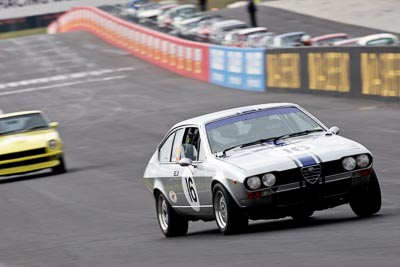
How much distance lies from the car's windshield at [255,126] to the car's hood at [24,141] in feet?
36.9

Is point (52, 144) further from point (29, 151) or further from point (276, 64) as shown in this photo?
point (276, 64)

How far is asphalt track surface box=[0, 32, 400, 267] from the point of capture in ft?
28.8

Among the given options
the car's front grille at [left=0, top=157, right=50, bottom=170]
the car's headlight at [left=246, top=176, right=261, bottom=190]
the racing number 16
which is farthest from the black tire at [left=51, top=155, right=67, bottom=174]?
the car's headlight at [left=246, top=176, right=261, bottom=190]

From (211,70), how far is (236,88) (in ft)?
9.73

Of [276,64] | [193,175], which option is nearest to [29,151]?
[193,175]

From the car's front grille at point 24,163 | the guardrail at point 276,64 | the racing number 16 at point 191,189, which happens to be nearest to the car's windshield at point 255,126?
the racing number 16 at point 191,189

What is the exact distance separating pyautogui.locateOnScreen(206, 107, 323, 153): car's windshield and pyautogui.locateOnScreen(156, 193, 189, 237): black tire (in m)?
1.37

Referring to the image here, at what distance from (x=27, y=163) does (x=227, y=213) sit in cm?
1224

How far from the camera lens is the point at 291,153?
381 inches

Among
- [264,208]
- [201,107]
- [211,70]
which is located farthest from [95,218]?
[211,70]

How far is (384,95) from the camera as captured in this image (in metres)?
26.5

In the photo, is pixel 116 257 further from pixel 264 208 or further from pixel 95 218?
pixel 95 218

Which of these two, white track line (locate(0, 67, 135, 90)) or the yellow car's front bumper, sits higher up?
the yellow car's front bumper

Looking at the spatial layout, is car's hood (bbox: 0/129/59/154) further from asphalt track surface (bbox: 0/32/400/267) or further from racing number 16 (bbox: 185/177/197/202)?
racing number 16 (bbox: 185/177/197/202)
